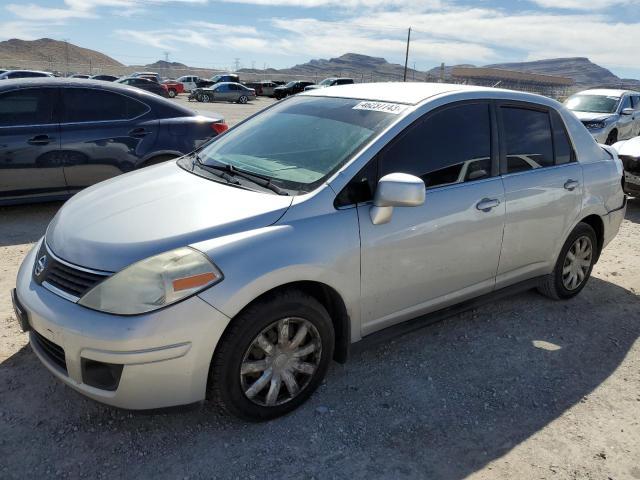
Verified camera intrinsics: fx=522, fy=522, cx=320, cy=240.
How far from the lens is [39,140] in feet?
19.2

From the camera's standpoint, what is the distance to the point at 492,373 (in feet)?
11.2

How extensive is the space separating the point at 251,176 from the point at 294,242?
0.68m

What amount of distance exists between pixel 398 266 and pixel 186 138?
172 inches

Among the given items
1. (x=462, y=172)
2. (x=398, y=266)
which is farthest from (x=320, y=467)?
(x=462, y=172)

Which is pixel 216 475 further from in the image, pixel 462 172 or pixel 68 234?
pixel 462 172

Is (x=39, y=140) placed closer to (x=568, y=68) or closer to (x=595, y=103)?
(x=595, y=103)

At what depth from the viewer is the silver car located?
93.7 inches

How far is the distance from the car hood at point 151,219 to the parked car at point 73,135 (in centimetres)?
312

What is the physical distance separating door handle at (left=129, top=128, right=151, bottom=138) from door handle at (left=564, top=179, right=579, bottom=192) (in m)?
4.71

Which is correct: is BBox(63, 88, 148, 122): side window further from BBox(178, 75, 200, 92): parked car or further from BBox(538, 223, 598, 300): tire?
BBox(178, 75, 200, 92): parked car

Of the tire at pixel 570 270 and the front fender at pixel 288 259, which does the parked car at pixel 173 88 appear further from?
the front fender at pixel 288 259

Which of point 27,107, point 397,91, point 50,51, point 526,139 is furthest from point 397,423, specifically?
point 50,51

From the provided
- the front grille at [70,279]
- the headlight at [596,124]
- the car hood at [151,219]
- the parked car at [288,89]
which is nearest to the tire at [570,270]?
the car hood at [151,219]

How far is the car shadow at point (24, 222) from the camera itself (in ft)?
18.0
